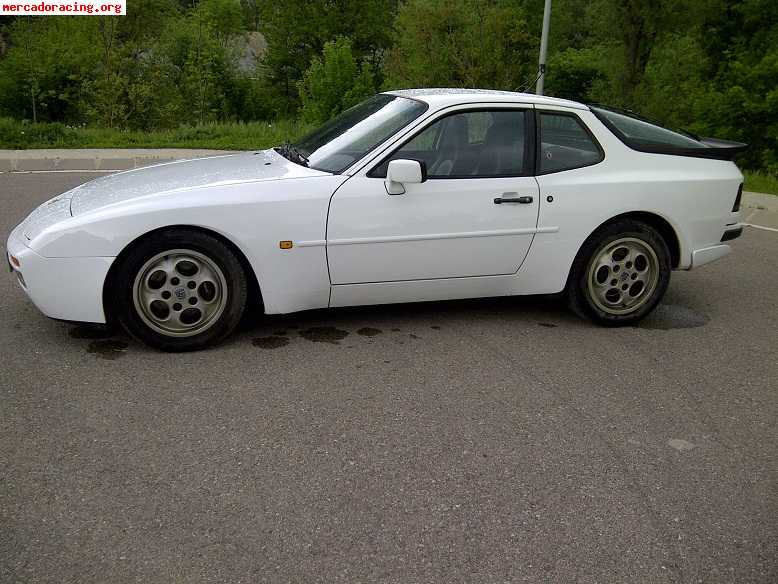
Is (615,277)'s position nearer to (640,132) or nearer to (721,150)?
(640,132)

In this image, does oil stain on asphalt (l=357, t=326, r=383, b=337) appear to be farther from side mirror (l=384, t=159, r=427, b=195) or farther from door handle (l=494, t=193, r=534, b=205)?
door handle (l=494, t=193, r=534, b=205)

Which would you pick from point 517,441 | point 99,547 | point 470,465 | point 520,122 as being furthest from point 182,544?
point 520,122

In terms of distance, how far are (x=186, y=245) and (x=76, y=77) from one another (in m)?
24.1

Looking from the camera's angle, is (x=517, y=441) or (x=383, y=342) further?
(x=383, y=342)

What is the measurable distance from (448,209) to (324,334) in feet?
3.61

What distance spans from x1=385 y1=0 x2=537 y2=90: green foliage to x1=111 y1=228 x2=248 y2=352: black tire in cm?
2845

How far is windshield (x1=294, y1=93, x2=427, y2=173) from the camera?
4973 mm

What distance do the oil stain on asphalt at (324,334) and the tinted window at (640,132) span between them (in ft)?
7.60

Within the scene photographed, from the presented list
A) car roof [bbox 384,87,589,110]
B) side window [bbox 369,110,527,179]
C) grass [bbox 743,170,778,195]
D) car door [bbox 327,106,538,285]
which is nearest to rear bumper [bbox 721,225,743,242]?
car roof [bbox 384,87,589,110]

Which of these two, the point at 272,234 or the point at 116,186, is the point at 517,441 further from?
the point at 116,186

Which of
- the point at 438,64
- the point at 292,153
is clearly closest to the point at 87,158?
the point at 292,153

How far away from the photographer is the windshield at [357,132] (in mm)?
4973

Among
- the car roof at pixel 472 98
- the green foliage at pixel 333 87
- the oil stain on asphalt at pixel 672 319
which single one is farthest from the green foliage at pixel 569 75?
the car roof at pixel 472 98

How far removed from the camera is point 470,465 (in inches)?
136
